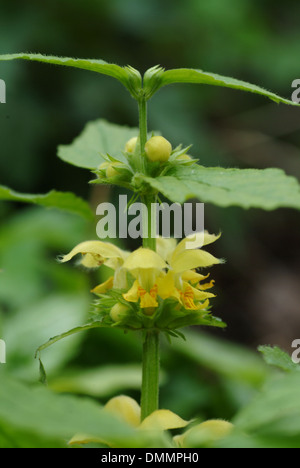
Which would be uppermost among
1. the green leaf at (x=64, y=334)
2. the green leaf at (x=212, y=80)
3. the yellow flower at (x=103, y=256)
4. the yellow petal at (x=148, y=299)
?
the green leaf at (x=212, y=80)

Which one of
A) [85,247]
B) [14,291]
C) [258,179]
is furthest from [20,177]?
[258,179]

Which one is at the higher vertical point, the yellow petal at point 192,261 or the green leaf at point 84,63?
the green leaf at point 84,63

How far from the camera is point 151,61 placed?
4191mm

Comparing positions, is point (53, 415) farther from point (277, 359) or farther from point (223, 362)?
point (223, 362)

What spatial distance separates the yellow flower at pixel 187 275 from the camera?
71 cm

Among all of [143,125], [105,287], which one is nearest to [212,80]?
[143,125]

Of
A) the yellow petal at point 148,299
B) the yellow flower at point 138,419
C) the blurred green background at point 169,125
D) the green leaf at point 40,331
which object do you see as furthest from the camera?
the blurred green background at point 169,125

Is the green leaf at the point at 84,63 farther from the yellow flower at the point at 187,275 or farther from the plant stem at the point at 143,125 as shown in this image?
the yellow flower at the point at 187,275

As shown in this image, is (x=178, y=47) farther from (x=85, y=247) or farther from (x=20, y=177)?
(x=85, y=247)

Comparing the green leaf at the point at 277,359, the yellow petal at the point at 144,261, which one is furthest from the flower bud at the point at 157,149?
the green leaf at the point at 277,359

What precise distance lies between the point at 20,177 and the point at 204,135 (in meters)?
1.24

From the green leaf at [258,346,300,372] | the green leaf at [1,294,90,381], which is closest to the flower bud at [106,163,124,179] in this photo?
the green leaf at [258,346,300,372]

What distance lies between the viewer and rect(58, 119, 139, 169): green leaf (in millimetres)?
880

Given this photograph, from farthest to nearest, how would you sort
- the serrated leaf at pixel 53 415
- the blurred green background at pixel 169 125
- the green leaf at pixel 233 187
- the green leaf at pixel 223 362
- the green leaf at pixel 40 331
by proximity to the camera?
the blurred green background at pixel 169 125, the green leaf at pixel 223 362, the green leaf at pixel 40 331, the green leaf at pixel 233 187, the serrated leaf at pixel 53 415
